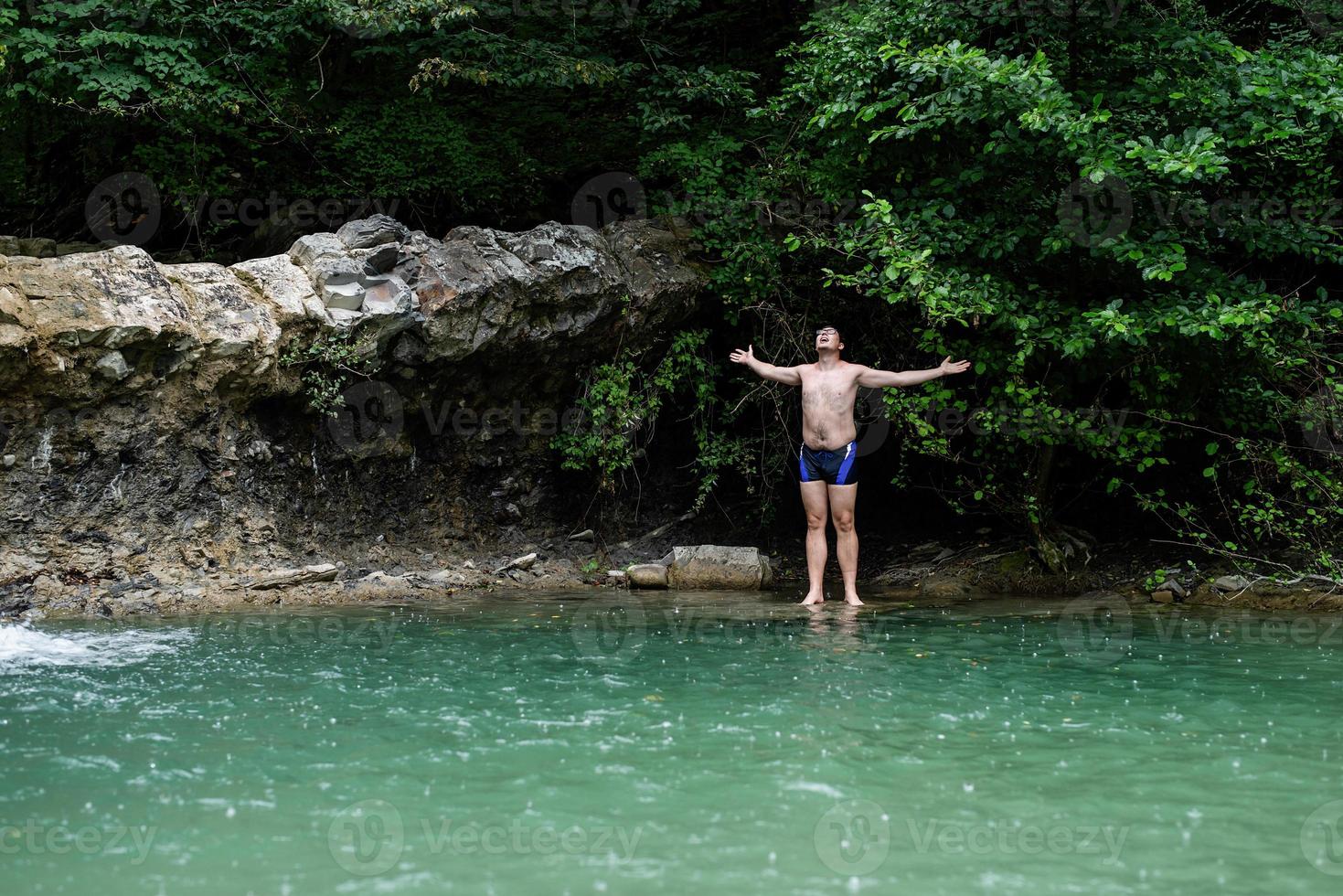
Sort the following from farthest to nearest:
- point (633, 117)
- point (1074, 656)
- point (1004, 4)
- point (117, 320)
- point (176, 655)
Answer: point (633, 117)
point (1004, 4)
point (117, 320)
point (1074, 656)
point (176, 655)

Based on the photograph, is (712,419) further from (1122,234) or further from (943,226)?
(1122,234)

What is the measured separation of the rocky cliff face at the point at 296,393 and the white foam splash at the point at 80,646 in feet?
3.64

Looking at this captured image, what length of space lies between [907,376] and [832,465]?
938mm

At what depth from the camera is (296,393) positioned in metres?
9.19

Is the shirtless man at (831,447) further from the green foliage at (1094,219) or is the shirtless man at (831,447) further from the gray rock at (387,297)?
the gray rock at (387,297)

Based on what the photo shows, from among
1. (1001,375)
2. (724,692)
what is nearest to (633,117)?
(1001,375)

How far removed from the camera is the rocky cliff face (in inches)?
315

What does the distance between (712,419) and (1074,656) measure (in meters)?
5.77

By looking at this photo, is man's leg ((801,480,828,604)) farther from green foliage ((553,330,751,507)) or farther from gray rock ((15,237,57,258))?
gray rock ((15,237,57,258))

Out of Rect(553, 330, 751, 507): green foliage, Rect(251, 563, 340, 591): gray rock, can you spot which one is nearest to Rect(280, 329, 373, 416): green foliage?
Rect(251, 563, 340, 591): gray rock

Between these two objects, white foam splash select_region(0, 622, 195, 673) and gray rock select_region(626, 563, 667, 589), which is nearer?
white foam splash select_region(0, 622, 195, 673)

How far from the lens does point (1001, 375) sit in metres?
9.35

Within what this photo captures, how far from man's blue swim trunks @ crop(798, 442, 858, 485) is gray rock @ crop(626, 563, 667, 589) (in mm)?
1703

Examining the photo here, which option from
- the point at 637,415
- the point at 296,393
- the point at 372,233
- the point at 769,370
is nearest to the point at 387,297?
the point at 372,233
